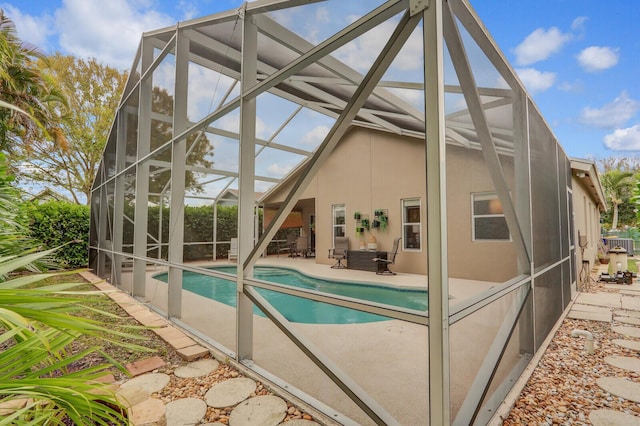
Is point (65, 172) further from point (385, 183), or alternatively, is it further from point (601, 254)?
point (601, 254)

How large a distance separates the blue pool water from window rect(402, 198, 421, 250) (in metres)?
2.40

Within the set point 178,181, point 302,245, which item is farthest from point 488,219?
point 302,245

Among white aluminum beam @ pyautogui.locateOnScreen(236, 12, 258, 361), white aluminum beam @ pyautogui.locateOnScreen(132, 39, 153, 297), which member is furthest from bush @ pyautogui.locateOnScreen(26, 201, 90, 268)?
white aluminum beam @ pyautogui.locateOnScreen(236, 12, 258, 361)

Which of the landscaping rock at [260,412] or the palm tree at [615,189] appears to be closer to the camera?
the landscaping rock at [260,412]

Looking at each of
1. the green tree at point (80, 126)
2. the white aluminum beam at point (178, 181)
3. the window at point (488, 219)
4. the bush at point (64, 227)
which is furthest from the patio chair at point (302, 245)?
the window at point (488, 219)

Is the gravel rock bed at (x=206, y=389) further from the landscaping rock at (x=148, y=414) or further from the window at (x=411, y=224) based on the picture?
the window at (x=411, y=224)

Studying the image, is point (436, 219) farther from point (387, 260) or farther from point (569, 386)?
point (387, 260)

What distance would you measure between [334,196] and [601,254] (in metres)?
12.4

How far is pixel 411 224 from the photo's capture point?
9.93 metres

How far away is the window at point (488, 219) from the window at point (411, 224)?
7.06 metres

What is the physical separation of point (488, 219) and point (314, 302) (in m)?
5.24

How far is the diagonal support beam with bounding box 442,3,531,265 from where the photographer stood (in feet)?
6.86

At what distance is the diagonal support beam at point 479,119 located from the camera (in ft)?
6.86

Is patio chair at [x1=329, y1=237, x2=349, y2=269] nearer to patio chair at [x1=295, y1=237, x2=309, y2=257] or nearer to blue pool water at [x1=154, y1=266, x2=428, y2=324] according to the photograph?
blue pool water at [x1=154, y1=266, x2=428, y2=324]
